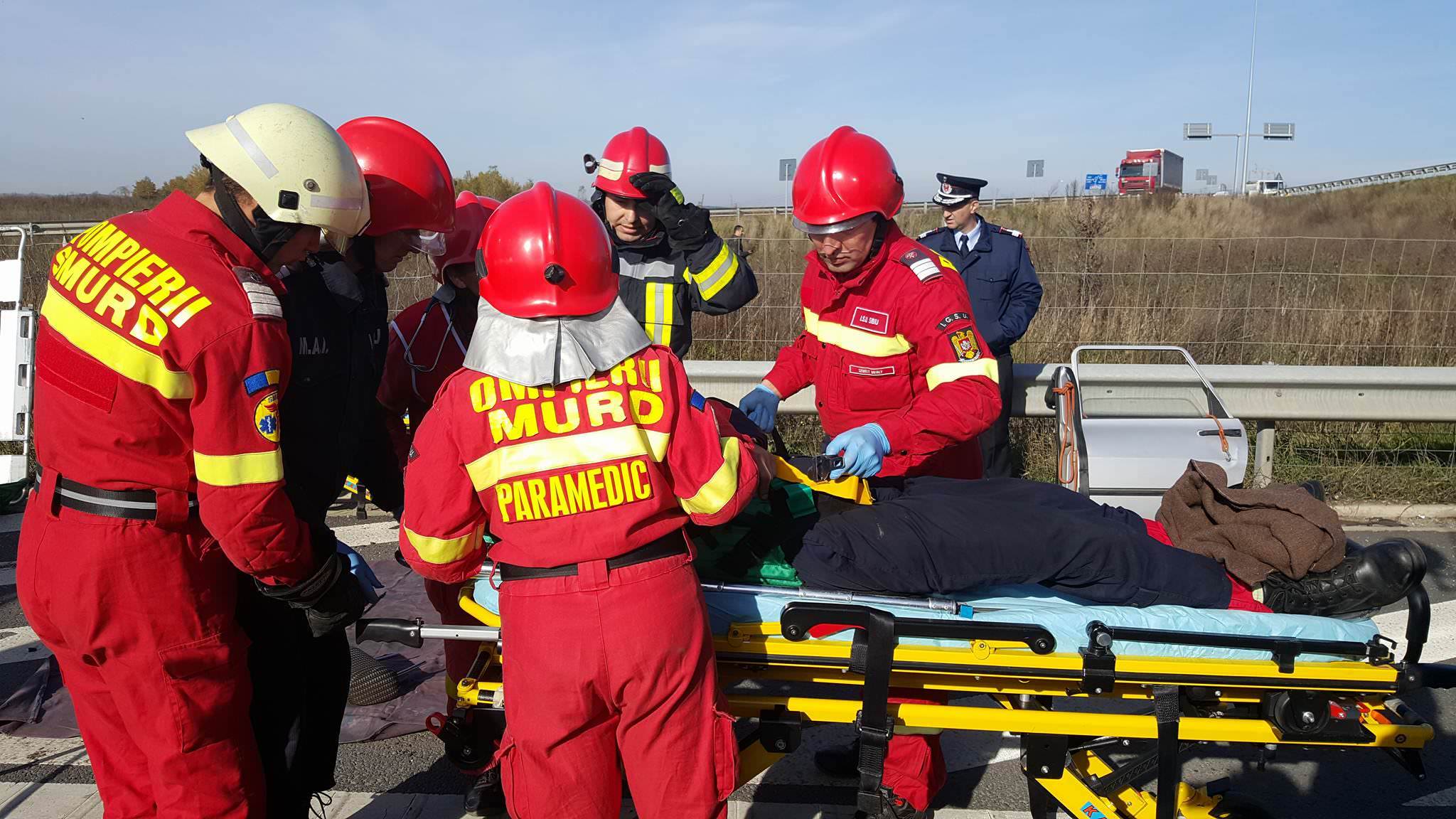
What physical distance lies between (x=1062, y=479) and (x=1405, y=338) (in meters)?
5.07

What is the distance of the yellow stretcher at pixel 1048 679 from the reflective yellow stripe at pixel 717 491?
47 centimetres

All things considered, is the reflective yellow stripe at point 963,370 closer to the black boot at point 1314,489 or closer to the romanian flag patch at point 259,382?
the black boot at point 1314,489

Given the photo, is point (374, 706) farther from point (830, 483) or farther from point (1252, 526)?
point (1252, 526)

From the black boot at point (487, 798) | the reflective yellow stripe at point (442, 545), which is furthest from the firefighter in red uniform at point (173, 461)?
the black boot at point (487, 798)

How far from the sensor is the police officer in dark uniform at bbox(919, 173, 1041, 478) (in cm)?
587

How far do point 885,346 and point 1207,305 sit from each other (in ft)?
19.2

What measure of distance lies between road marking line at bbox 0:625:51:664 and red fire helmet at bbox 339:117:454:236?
2.47 metres

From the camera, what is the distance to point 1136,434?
14.6ft

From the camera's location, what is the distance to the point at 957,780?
335 centimetres

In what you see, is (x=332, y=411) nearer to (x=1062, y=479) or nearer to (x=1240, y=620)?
(x=1240, y=620)

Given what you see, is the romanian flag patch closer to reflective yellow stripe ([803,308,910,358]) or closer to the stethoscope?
the stethoscope

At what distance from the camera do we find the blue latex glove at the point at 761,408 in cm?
360

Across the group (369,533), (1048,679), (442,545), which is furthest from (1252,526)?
(369,533)

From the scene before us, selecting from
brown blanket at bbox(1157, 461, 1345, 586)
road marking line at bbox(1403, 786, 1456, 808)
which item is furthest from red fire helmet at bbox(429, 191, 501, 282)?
road marking line at bbox(1403, 786, 1456, 808)
